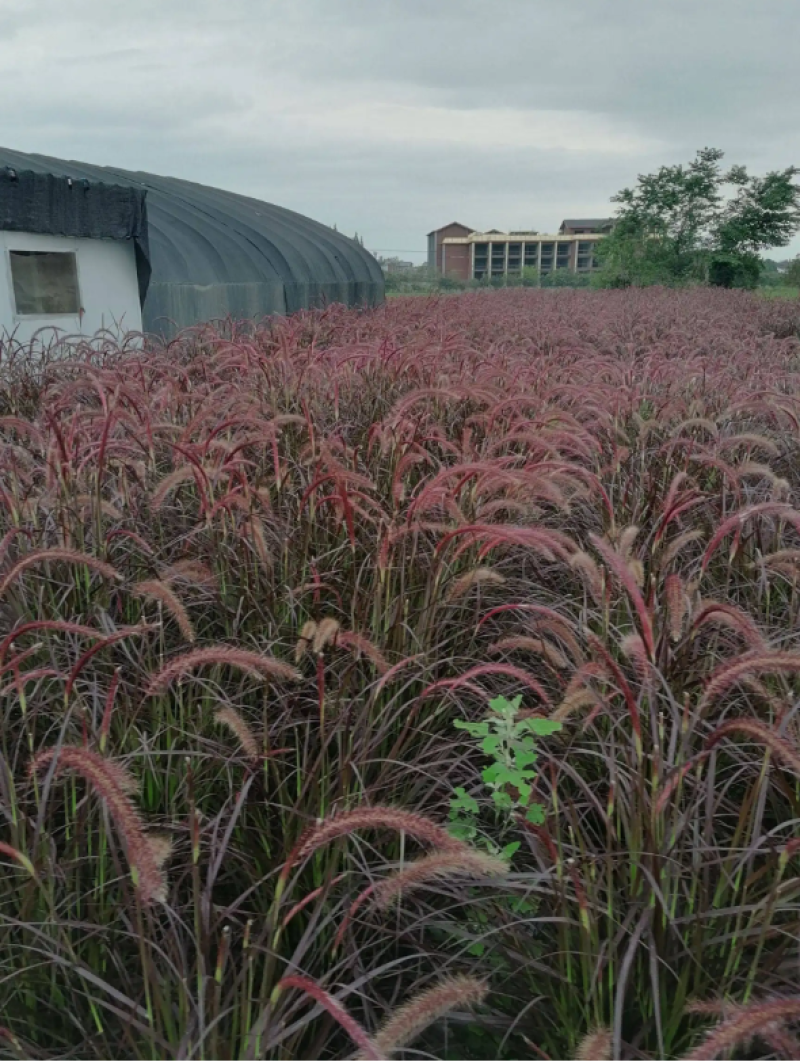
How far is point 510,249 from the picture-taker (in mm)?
92125

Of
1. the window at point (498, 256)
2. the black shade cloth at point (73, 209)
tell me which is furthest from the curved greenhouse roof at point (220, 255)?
the window at point (498, 256)

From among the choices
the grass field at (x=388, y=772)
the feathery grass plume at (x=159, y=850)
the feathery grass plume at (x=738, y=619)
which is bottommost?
the grass field at (x=388, y=772)

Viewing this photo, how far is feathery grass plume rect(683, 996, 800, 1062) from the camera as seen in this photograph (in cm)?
105

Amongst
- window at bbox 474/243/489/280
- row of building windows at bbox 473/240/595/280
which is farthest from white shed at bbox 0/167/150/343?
window at bbox 474/243/489/280

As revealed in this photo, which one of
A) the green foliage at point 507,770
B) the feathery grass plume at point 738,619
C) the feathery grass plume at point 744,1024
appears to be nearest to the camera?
the feathery grass plume at point 744,1024

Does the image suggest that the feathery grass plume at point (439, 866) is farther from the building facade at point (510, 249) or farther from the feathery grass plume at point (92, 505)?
the building facade at point (510, 249)

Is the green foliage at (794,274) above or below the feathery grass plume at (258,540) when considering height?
above

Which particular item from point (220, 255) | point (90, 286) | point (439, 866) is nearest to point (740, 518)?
point (439, 866)

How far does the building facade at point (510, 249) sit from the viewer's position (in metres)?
86.0

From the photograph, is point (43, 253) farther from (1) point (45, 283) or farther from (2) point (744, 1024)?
(2) point (744, 1024)

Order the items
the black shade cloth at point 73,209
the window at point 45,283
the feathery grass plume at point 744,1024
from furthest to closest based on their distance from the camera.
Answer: the window at point 45,283, the black shade cloth at point 73,209, the feathery grass plume at point 744,1024

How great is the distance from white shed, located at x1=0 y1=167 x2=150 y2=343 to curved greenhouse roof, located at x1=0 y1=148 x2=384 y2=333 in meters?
0.33

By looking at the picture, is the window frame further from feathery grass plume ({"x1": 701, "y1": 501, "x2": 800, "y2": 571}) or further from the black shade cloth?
feathery grass plume ({"x1": 701, "y1": 501, "x2": 800, "y2": 571})

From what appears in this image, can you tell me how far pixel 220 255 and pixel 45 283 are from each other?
4.94 m
